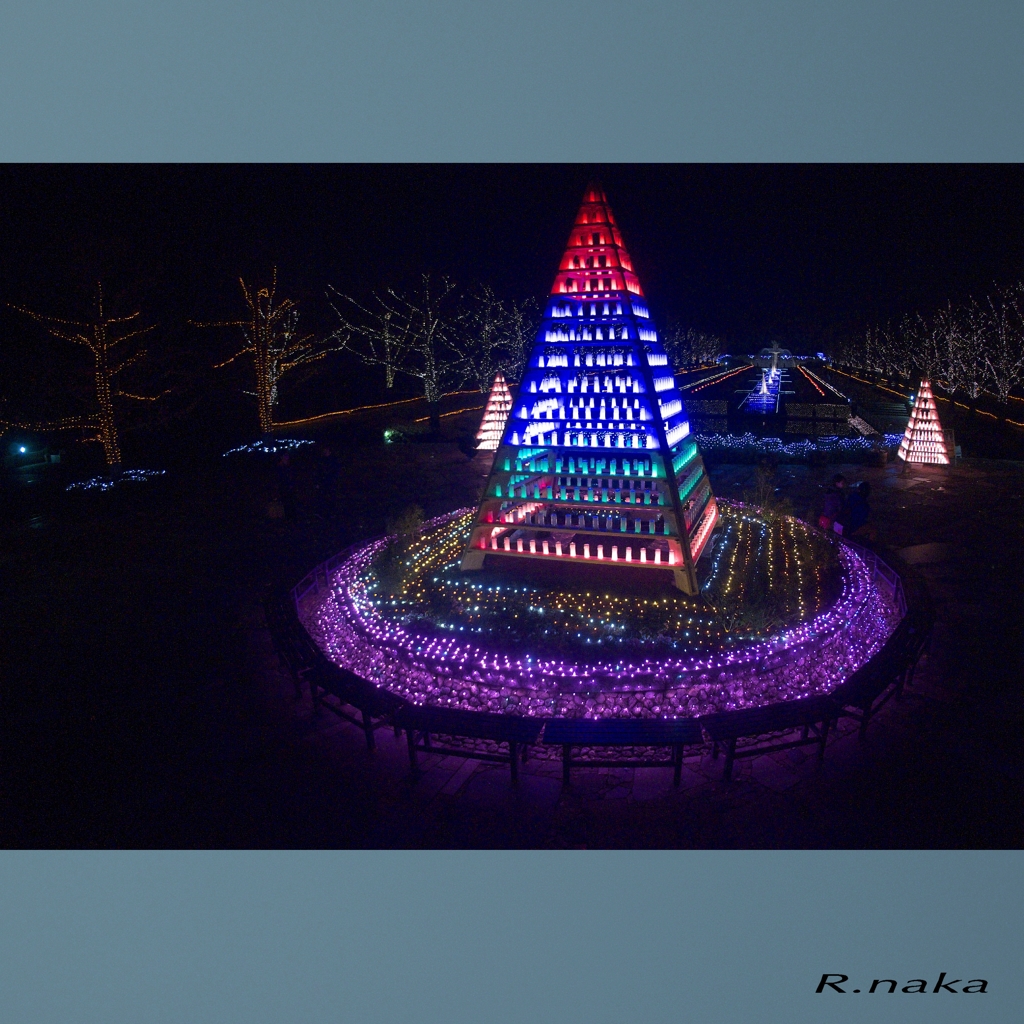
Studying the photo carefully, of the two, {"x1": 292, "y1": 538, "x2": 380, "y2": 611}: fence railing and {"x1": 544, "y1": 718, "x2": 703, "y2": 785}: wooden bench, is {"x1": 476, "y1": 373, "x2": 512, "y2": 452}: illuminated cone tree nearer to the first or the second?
{"x1": 292, "y1": 538, "x2": 380, "y2": 611}: fence railing

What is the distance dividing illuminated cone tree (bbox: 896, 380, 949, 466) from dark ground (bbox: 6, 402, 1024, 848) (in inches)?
363

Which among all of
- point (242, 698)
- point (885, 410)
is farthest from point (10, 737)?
point (885, 410)

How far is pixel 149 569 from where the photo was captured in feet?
35.3

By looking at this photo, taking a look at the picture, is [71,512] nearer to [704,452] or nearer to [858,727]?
[858,727]

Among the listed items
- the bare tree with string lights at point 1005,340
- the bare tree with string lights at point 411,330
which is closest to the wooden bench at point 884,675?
the bare tree with string lights at point 411,330

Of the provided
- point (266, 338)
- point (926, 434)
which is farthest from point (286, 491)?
point (926, 434)

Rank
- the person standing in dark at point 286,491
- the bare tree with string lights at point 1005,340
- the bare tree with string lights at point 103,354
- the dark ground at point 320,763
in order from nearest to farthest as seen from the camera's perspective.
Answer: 1. the dark ground at point 320,763
2. the person standing in dark at point 286,491
3. the bare tree with string lights at point 103,354
4. the bare tree with string lights at point 1005,340

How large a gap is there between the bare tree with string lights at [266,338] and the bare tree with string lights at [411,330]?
237 cm

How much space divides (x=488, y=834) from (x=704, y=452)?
17.6 metres

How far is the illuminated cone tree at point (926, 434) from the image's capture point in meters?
18.1

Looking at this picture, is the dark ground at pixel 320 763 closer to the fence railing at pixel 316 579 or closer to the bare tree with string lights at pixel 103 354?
the fence railing at pixel 316 579

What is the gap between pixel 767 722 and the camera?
17.3 ft

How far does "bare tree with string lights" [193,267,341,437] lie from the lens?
22.7m

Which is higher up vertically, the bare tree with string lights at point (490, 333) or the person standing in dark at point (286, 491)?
the bare tree with string lights at point (490, 333)
